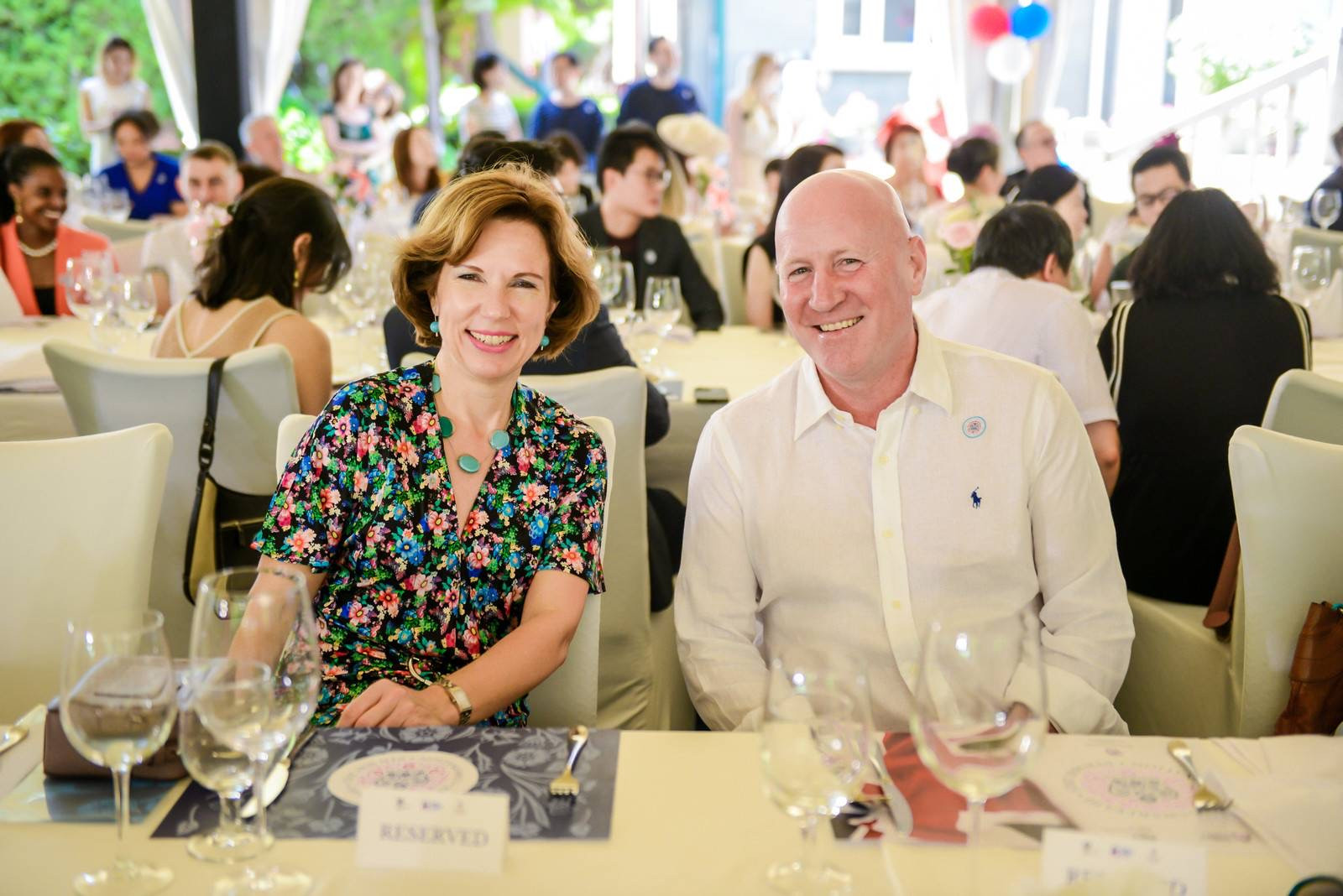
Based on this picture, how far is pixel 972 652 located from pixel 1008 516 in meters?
0.87

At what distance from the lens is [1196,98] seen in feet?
39.0

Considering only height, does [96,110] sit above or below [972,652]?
above

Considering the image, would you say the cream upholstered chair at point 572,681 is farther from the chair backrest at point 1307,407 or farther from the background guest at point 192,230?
the background guest at point 192,230

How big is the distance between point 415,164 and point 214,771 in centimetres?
598

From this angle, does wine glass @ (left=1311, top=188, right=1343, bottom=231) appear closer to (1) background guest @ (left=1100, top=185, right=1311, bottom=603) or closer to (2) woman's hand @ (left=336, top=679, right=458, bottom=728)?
(1) background guest @ (left=1100, top=185, right=1311, bottom=603)

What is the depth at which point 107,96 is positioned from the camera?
9.37 metres

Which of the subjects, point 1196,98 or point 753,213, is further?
point 1196,98

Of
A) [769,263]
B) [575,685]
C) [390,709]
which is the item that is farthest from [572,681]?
[769,263]

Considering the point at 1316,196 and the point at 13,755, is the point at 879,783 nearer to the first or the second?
the point at 13,755

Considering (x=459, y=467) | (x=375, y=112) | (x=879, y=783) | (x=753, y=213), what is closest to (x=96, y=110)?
(x=375, y=112)

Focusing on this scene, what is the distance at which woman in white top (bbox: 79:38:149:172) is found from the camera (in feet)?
30.6

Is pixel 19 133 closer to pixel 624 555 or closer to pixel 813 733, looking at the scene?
pixel 624 555

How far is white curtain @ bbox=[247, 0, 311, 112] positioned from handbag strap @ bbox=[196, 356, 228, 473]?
303 inches

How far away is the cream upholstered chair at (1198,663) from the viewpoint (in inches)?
91.9
